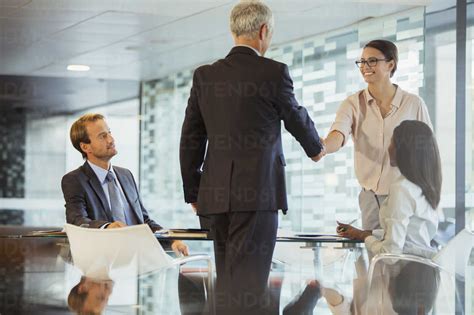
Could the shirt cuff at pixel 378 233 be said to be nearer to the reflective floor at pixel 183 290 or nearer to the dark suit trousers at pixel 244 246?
the reflective floor at pixel 183 290

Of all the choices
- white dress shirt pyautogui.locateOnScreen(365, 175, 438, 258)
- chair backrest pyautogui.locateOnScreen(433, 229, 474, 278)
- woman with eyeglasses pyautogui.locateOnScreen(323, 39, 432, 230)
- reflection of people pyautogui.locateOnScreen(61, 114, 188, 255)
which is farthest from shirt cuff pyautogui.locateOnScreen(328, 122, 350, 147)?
reflection of people pyautogui.locateOnScreen(61, 114, 188, 255)

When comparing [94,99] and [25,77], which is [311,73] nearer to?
[94,99]

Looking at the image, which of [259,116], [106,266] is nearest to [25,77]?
[106,266]

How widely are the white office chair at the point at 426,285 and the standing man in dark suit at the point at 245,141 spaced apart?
27.6 inches

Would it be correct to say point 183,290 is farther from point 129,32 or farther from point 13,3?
point 129,32

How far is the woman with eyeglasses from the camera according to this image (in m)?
4.59

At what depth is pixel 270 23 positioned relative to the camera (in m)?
3.69

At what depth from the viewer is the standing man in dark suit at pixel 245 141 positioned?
141 inches

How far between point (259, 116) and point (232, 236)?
1.66 ft

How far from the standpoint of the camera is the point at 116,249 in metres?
4.02

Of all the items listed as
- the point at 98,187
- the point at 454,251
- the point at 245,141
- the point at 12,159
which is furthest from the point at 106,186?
the point at 12,159

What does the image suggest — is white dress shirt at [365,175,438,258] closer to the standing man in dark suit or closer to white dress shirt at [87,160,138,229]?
the standing man in dark suit

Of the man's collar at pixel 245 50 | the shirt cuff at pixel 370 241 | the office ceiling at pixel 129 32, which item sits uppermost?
the office ceiling at pixel 129 32

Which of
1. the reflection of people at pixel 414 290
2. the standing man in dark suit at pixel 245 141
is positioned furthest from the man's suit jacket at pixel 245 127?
the reflection of people at pixel 414 290
